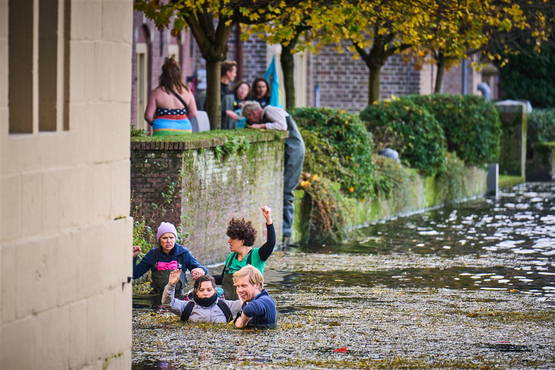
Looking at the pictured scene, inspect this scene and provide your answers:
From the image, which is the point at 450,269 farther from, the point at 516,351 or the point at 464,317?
the point at 516,351

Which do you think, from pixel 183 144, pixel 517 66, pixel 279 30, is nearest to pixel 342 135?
pixel 279 30

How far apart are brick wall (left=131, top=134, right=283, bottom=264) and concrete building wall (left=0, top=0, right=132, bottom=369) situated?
5.48m

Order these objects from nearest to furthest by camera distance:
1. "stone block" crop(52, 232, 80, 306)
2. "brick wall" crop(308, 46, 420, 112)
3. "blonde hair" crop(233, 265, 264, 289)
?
"stone block" crop(52, 232, 80, 306)
"blonde hair" crop(233, 265, 264, 289)
"brick wall" crop(308, 46, 420, 112)

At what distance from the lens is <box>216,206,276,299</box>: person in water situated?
11703mm

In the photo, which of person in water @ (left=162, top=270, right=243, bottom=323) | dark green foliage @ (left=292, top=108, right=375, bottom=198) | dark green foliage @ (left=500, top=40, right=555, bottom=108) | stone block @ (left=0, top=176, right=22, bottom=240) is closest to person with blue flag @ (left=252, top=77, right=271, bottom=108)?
dark green foliage @ (left=292, top=108, right=375, bottom=198)

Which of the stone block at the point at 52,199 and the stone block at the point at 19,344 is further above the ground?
the stone block at the point at 52,199

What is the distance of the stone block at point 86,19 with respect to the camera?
794 centimetres

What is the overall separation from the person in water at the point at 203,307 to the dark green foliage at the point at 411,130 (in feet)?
43.6

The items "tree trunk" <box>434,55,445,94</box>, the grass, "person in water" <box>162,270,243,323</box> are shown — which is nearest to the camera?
"person in water" <box>162,270,243,323</box>

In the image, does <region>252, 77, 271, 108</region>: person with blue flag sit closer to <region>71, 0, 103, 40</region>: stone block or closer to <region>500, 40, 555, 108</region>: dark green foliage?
<region>71, 0, 103, 40</region>: stone block

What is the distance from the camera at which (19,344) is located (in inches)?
285

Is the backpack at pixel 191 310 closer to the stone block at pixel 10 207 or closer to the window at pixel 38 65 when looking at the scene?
the window at pixel 38 65

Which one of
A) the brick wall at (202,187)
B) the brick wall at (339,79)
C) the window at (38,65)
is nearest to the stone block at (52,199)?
the window at (38,65)

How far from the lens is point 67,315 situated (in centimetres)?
789
